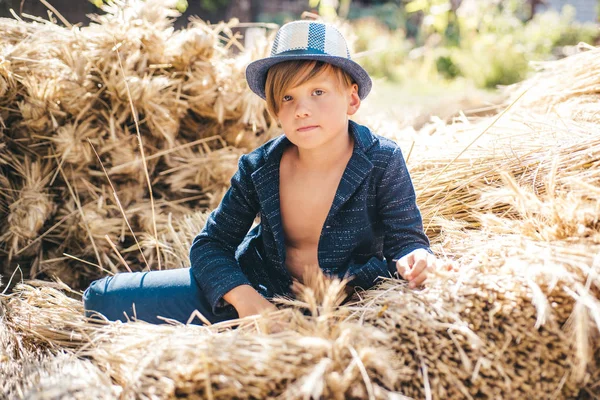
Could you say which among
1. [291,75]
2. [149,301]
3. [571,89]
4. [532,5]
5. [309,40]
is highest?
[532,5]

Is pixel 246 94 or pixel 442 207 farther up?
pixel 246 94

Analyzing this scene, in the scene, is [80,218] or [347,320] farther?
[80,218]

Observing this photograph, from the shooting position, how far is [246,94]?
8.93 feet

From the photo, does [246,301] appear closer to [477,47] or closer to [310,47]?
[310,47]

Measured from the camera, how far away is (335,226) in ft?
5.78

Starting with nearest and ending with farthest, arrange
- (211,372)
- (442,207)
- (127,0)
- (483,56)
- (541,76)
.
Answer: (211,372), (442,207), (127,0), (541,76), (483,56)

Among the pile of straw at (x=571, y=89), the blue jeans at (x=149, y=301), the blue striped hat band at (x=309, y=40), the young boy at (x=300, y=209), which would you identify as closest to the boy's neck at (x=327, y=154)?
the young boy at (x=300, y=209)

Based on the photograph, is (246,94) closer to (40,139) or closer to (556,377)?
(40,139)

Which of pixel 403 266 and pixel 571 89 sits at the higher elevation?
pixel 571 89

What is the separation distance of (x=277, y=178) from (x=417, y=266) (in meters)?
0.57

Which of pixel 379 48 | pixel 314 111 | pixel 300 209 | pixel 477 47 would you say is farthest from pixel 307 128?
pixel 477 47

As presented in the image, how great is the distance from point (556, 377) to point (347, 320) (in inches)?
19.7

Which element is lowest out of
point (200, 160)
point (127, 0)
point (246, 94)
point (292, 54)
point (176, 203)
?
point (176, 203)

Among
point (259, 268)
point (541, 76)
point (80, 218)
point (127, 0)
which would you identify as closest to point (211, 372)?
point (259, 268)
